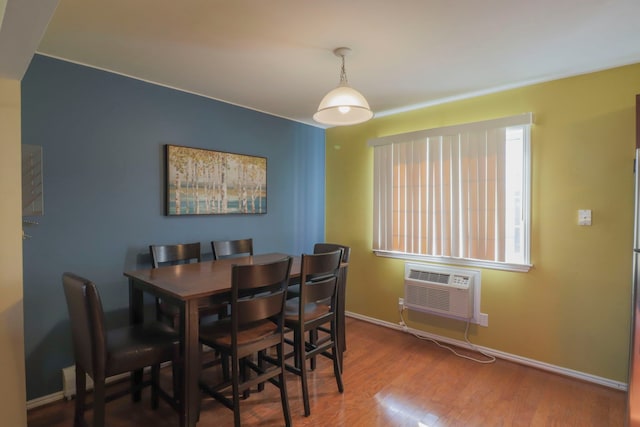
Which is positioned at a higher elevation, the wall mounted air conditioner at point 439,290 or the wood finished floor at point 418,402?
the wall mounted air conditioner at point 439,290

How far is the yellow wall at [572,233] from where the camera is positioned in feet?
7.54

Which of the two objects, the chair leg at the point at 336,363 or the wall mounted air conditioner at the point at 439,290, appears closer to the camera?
the chair leg at the point at 336,363

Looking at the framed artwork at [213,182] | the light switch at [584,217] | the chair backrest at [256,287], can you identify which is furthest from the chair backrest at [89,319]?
the light switch at [584,217]

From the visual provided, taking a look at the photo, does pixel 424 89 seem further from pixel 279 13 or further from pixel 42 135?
pixel 42 135

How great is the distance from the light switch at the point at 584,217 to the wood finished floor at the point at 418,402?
119 centimetres

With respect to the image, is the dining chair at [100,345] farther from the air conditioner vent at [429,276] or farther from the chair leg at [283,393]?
the air conditioner vent at [429,276]

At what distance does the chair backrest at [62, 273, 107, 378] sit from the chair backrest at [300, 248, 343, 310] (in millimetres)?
1041

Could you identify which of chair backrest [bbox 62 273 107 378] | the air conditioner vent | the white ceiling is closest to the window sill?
the air conditioner vent

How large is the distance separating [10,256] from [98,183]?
1027mm

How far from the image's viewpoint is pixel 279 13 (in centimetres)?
171

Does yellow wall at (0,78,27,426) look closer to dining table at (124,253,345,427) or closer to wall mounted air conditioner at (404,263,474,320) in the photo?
dining table at (124,253,345,427)

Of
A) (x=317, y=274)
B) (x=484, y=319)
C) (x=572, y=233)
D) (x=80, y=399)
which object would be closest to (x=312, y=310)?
(x=317, y=274)

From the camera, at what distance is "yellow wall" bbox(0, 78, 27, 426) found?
1.43 m

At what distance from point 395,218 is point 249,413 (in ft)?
7.30
